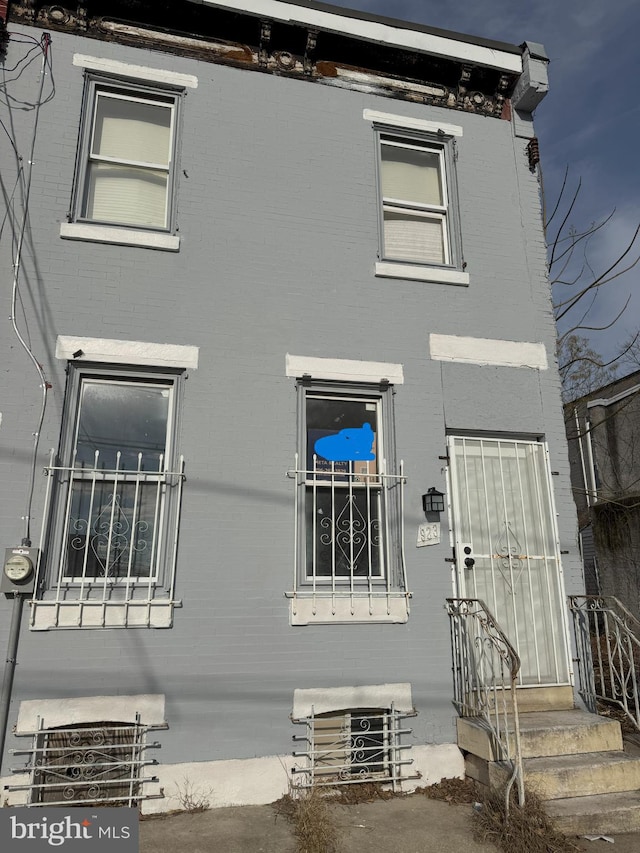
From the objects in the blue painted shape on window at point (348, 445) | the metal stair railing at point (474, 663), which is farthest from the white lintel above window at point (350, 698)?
the blue painted shape on window at point (348, 445)

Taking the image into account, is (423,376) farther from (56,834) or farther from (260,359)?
(56,834)

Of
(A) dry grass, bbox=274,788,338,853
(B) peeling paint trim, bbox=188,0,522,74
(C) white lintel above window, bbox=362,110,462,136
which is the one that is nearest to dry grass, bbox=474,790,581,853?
(A) dry grass, bbox=274,788,338,853

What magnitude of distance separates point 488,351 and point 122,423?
3.73 meters

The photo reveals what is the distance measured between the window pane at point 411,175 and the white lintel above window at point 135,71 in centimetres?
223

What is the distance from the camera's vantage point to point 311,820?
421 cm

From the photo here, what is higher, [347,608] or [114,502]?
[114,502]

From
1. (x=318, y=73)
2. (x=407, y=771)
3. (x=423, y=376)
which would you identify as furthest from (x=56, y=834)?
(x=318, y=73)

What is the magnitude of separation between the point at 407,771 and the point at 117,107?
6872 mm

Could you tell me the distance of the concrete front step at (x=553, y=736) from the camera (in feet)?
15.9

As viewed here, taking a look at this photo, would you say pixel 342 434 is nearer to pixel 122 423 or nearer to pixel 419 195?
pixel 122 423

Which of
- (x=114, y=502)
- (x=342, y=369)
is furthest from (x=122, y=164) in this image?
(x=114, y=502)

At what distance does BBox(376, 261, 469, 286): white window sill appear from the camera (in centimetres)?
636

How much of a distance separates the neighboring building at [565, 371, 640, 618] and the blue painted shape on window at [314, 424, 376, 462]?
28.3ft

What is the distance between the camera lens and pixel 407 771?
203 inches
